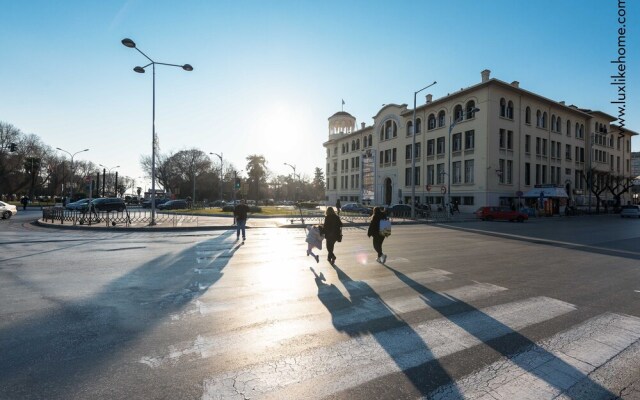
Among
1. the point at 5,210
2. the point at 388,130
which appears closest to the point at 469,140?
the point at 388,130

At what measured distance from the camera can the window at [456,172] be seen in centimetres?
4187

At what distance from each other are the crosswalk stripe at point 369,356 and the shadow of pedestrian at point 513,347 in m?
0.03

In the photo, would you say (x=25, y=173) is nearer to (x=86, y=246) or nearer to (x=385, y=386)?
(x=86, y=246)

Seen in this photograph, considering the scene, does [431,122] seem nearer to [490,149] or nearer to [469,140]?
[469,140]

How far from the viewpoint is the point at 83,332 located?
410cm

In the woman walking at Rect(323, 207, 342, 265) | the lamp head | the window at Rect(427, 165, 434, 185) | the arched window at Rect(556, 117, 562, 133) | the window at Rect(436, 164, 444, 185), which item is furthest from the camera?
the arched window at Rect(556, 117, 562, 133)

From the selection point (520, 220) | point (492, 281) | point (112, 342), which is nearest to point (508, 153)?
point (520, 220)

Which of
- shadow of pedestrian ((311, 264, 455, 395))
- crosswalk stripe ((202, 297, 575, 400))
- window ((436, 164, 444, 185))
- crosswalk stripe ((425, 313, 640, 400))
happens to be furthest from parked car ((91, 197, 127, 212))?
crosswalk stripe ((425, 313, 640, 400))

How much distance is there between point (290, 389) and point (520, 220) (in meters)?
32.5

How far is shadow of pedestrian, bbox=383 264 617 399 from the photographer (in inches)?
120

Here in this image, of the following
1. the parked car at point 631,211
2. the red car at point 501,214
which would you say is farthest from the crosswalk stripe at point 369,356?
the parked car at point 631,211

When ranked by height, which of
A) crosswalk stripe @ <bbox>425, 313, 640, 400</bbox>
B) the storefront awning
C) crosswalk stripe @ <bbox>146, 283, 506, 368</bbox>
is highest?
the storefront awning

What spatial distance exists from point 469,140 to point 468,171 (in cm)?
389

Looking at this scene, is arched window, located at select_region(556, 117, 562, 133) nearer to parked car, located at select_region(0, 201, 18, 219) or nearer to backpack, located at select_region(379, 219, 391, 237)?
backpack, located at select_region(379, 219, 391, 237)
